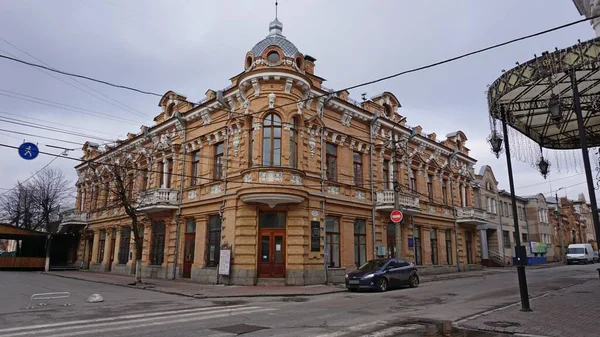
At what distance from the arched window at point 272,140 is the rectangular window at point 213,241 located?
4.57 m

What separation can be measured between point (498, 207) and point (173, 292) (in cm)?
3859

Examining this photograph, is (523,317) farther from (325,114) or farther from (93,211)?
(93,211)

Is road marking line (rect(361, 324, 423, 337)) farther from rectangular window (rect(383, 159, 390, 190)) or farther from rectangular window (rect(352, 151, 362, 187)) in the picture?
rectangular window (rect(383, 159, 390, 190))

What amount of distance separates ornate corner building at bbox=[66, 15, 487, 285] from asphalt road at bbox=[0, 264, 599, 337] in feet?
17.1

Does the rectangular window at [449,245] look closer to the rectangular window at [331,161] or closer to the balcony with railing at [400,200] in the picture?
the balcony with railing at [400,200]

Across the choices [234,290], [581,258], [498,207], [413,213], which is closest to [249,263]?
[234,290]

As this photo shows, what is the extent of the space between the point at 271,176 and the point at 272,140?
2237 mm

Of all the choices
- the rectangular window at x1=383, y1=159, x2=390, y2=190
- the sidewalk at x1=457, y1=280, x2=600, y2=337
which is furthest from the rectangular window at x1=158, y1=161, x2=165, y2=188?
the sidewalk at x1=457, y1=280, x2=600, y2=337

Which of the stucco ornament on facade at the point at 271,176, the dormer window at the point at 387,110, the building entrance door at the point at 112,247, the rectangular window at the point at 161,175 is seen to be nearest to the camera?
the stucco ornament on facade at the point at 271,176

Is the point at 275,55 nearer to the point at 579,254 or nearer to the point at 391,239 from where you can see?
the point at 391,239

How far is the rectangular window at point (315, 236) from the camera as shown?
70.0 ft

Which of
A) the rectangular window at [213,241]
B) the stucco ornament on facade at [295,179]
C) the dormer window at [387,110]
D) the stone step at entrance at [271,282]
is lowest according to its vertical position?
the stone step at entrance at [271,282]

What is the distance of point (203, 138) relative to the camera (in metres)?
25.7

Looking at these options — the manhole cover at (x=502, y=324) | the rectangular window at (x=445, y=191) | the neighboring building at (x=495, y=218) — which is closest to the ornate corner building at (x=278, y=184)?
the rectangular window at (x=445, y=191)
